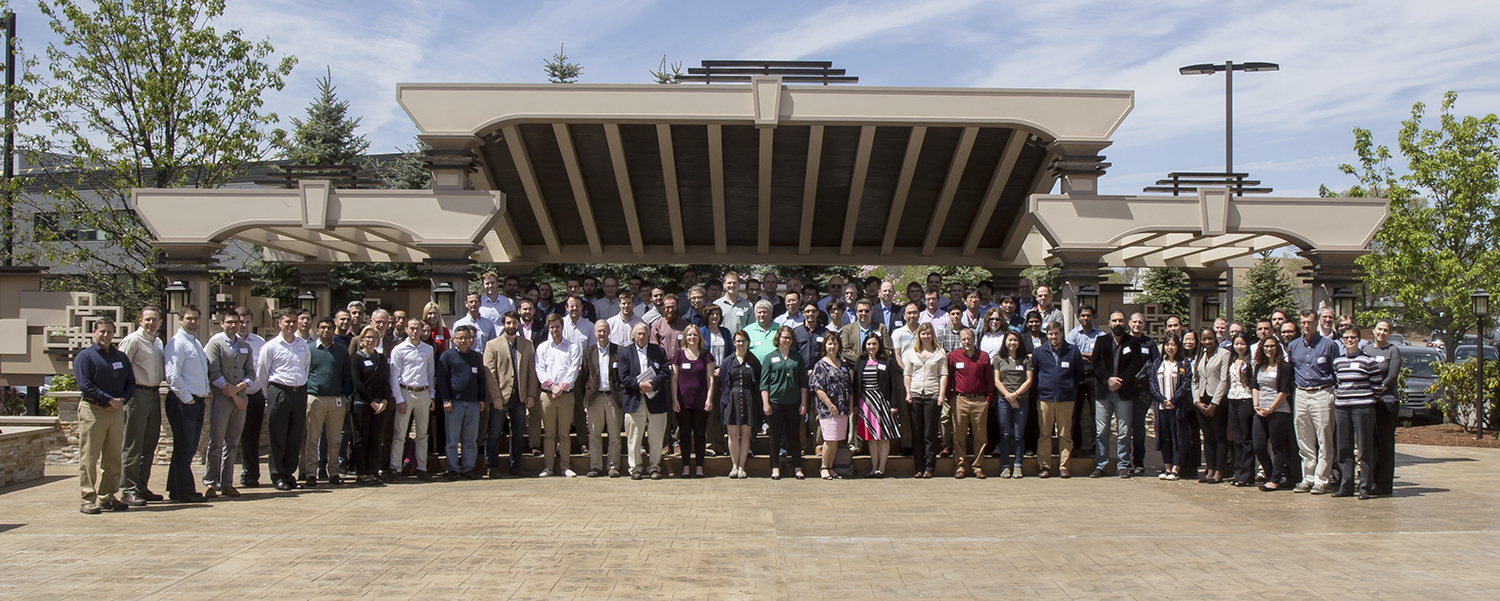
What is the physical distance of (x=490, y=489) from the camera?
9320mm

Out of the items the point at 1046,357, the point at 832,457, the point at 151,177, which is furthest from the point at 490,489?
the point at 151,177

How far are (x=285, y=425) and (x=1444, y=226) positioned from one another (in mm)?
17261

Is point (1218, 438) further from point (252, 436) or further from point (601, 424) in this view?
point (252, 436)

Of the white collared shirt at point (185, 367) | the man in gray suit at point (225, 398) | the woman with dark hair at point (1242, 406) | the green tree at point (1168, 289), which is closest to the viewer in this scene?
the white collared shirt at point (185, 367)

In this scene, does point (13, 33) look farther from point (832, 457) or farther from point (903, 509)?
point (903, 509)

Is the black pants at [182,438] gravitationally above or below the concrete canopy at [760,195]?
below

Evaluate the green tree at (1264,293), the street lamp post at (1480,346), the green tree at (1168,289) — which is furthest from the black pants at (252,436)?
the green tree at (1264,293)

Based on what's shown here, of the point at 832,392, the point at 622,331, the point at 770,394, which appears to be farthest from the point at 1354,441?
the point at 622,331

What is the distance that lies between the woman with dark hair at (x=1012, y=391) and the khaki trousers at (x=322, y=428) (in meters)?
6.44

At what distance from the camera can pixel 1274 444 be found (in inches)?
373

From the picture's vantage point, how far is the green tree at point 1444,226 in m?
15.8

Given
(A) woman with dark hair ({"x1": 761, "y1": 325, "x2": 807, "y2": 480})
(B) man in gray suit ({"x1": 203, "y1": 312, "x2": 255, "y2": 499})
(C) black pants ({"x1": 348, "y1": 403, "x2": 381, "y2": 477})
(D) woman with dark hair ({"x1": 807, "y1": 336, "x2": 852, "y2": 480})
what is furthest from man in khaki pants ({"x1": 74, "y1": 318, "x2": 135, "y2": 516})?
(D) woman with dark hair ({"x1": 807, "y1": 336, "x2": 852, "y2": 480})

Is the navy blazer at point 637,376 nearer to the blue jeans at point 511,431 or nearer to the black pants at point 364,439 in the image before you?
the blue jeans at point 511,431

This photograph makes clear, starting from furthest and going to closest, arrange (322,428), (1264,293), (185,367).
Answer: (1264,293)
(322,428)
(185,367)
